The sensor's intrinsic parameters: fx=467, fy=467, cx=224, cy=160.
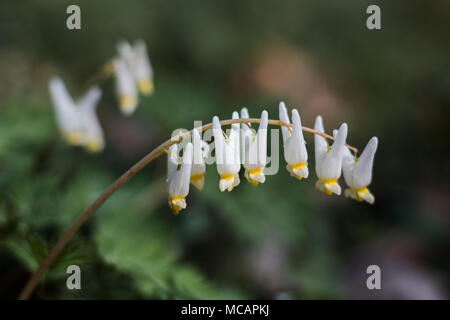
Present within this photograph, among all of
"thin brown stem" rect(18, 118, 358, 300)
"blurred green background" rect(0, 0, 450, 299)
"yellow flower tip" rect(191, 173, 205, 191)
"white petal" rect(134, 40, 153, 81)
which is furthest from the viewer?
"white petal" rect(134, 40, 153, 81)

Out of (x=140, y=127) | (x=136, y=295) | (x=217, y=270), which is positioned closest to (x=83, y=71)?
(x=140, y=127)

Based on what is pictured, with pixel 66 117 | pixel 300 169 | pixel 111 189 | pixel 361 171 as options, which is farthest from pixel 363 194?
pixel 66 117

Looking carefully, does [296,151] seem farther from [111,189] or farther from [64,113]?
[64,113]

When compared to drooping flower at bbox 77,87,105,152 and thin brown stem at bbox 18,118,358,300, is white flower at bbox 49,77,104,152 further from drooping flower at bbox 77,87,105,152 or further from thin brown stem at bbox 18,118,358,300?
thin brown stem at bbox 18,118,358,300

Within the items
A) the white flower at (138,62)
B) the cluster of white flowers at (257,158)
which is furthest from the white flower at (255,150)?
the white flower at (138,62)

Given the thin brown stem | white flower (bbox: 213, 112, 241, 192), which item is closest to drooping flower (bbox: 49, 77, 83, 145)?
the thin brown stem

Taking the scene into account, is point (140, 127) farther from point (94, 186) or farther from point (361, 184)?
point (361, 184)

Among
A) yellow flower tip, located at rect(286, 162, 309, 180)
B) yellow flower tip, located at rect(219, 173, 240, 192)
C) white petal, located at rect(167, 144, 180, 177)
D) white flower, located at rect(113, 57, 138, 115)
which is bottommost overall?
yellow flower tip, located at rect(219, 173, 240, 192)
